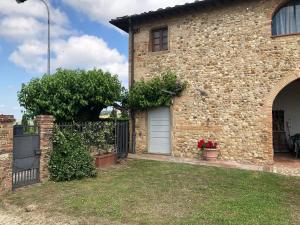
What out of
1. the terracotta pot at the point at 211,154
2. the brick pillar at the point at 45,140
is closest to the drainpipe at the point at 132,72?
the terracotta pot at the point at 211,154

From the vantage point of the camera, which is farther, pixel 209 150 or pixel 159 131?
pixel 159 131

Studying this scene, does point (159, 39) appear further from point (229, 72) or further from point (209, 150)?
point (209, 150)

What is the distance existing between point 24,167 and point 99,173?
7.87ft

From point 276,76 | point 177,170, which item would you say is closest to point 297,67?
point 276,76

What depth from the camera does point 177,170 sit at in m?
9.98

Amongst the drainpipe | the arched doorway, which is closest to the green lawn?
the drainpipe

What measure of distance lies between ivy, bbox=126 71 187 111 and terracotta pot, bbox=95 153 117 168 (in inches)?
108

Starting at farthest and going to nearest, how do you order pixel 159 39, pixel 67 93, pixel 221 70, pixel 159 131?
pixel 159 39
pixel 159 131
pixel 67 93
pixel 221 70

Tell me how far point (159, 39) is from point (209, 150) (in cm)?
539

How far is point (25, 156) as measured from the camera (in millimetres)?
8141

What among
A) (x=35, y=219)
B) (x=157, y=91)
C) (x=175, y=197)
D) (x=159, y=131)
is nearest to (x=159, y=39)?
(x=157, y=91)

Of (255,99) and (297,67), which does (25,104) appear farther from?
(297,67)

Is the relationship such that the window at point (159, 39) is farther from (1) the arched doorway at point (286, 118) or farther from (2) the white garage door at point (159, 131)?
(1) the arched doorway at point (286, 118)

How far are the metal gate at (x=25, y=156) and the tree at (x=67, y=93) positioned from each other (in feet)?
11.6
